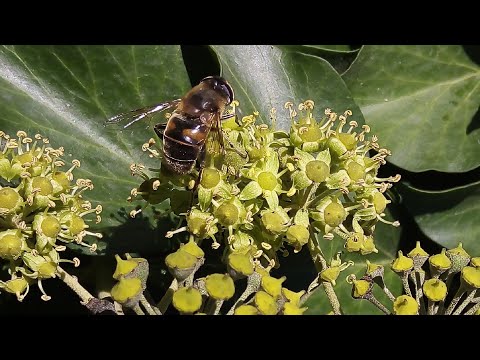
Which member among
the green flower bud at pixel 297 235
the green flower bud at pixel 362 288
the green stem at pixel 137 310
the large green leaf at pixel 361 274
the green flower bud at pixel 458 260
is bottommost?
the large green leaf at pixel 361 274

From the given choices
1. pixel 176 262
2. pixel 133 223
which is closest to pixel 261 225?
pixel 176 262

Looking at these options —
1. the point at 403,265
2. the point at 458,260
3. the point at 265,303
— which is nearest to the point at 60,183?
the point at 265,303

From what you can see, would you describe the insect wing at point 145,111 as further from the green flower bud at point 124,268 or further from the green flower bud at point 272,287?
the green flower bud at point 272,287

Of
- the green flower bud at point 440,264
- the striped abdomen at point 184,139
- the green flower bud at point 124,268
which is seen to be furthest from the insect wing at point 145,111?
the green flower bud at point 440,264

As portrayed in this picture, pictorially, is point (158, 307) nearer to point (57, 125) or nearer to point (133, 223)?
point (133, 223)

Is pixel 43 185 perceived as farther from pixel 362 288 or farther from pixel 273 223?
pixel 362 288

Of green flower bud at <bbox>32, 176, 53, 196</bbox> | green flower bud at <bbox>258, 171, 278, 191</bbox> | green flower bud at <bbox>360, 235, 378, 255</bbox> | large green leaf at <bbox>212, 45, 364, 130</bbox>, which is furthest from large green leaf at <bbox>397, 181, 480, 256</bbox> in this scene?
green flower bud at <bbox>32, 176, 53, 196</bbox>
